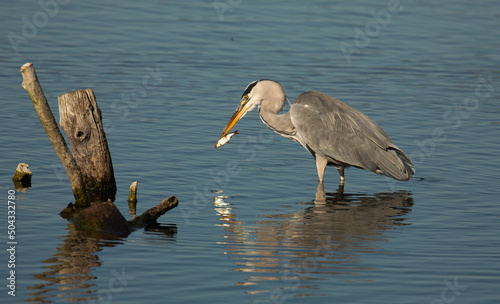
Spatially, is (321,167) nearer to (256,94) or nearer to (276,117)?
(276,117)

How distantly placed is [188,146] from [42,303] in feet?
20.5

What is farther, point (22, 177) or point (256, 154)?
point (256, 154)

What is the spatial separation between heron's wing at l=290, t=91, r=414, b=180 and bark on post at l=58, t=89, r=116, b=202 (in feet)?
11.1

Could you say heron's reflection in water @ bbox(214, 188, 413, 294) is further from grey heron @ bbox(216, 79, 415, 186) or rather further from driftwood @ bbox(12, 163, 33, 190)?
driftwood @ bbox(12, 163, 33, 190)

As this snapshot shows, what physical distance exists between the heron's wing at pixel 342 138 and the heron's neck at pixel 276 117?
7.1 inches

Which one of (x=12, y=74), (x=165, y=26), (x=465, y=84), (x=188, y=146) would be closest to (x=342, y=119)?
(x=188, y=146)

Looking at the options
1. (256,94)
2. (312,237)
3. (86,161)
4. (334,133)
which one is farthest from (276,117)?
(86,161)

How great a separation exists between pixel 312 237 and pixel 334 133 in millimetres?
2812

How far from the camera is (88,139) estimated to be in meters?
8.96

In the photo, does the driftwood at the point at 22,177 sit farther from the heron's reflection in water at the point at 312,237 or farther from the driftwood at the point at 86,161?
the heron's reflection in water at the point at 312,237

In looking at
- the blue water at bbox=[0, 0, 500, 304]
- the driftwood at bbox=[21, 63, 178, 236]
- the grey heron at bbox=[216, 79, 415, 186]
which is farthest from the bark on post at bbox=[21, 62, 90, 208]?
the grey heron at bbox=[216, 79, 415, 186]

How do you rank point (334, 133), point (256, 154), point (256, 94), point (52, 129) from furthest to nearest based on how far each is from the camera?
point (256, 154) < point (256, 94) < point (334, 133) < point (52, 129)

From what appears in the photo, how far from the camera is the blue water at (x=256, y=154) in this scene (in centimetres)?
762

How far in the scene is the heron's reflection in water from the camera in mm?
7824
